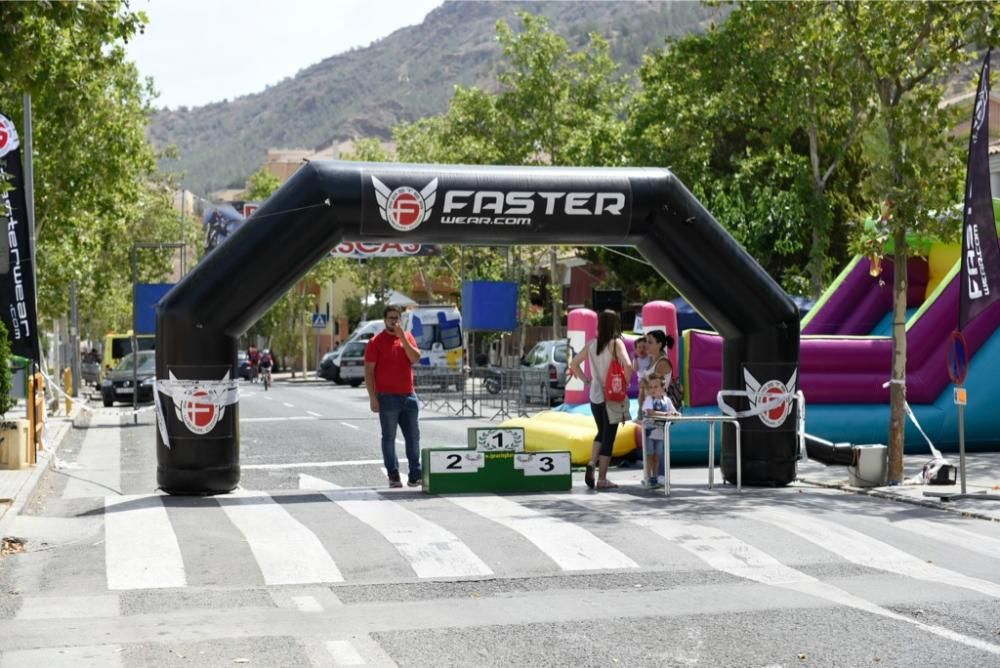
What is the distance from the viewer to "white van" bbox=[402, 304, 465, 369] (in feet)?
156

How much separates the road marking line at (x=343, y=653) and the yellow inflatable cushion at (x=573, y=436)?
894 centimetres

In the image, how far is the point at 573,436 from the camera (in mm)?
16484

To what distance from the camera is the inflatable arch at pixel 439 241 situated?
13.3 meters

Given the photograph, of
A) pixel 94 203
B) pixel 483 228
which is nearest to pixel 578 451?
pixel 483 228

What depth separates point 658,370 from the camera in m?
14.1

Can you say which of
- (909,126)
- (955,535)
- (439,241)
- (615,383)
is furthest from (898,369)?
(439,241)

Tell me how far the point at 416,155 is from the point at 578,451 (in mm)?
45206

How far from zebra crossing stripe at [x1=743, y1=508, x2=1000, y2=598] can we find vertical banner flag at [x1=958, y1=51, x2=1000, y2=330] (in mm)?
3029

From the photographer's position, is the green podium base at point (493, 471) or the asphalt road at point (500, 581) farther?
the green podium base at point (493, 471)

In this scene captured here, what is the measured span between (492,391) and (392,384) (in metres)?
24.2

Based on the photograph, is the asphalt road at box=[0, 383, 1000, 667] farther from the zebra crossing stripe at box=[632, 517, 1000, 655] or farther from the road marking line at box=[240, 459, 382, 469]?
the road marking line at box=[240, 459, 382, 469]

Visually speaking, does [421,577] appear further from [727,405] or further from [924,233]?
[924,233]

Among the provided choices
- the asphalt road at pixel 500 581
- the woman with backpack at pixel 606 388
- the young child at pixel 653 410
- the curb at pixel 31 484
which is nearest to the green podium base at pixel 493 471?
the asphalt road at pixel 500 581

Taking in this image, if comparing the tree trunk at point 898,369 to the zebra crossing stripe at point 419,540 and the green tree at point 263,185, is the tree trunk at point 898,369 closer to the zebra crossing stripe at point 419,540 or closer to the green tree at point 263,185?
the zebra crossing stripe at point 419,540
